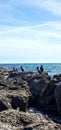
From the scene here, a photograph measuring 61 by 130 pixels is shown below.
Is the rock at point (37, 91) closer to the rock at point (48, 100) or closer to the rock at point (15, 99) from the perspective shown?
the rock at point (48, 100)

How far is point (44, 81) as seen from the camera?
89.5ft

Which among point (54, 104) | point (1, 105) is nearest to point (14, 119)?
point (1, 105)

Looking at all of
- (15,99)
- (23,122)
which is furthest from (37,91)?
(23,122)

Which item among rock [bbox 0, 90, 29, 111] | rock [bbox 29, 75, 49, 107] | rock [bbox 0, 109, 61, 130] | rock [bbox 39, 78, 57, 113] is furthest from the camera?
rock [bbox 29, 75, 49, 107]

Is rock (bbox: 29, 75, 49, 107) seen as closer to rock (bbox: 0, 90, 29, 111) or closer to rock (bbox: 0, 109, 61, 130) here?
rock (bbox: 0, 90, 29, 111)

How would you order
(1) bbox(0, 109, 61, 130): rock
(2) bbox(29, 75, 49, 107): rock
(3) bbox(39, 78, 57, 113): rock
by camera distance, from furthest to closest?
1. (2) bbox(29, 75, 49, 107): rock
2. (3) bbox(39, 78, 57, 113): rock
3. (1) bbox(0, 109, 61, 130): rock

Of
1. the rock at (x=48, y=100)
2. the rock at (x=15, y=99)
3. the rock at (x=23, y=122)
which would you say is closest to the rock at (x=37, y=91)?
the rock at (x=48, y=100)

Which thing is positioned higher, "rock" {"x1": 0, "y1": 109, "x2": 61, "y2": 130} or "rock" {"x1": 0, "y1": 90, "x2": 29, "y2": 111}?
"rock" {"x1": 0, "y1": 109, "x2": 61, "y2": 130}

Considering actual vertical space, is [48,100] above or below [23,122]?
below

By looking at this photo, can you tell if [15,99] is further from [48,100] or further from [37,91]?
[37,91]

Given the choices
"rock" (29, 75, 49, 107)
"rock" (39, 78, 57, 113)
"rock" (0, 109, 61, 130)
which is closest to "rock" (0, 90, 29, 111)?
"rock" (39, 78, 57, 113)

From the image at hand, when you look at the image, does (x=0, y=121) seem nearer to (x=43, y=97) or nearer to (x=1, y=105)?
(x=1, y=105)

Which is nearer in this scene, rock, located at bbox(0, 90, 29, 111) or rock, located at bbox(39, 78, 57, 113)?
rock, located at bbox(0, 90, 29, 111)

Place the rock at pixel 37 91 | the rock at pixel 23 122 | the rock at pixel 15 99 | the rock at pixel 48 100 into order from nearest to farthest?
1. the rock at pixel 23 122
2. the rock at pixel 15 99
3. the rock at pixel 48 100
4. the rock at pixel 37 91
